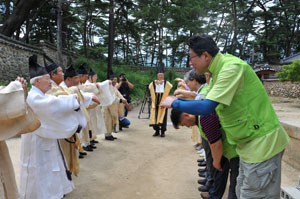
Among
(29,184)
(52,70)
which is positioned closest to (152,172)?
(29,184)

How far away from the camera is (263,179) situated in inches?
64.9

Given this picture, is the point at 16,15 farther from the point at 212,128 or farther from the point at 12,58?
the point at 212,128

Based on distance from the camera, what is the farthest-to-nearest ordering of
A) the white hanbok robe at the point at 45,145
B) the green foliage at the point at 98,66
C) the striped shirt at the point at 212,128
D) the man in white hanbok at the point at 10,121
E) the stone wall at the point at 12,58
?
the green foliage at the point at 98,66
the stone wall at the point at 12,58
the white hanbok robe at the point at 45,145
the striped shirt at the point at 212,128
the man in white hanbok at the point at 10,121

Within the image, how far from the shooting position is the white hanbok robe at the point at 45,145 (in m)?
2.73

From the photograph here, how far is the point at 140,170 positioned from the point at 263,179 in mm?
2803

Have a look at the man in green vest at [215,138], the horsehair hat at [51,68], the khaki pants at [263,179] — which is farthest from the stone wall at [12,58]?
the khaki pants at [263,179]

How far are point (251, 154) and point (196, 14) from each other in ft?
82.7

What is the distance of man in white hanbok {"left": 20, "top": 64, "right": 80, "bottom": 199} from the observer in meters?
2.73

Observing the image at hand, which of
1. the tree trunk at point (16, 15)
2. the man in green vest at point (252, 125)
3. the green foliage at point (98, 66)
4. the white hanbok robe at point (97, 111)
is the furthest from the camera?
the green foliage at point (98, 66)

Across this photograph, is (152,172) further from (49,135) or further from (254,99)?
(254,99)

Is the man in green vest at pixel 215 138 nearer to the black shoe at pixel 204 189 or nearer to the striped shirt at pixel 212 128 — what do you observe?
the striped shirt at pixel 212 128

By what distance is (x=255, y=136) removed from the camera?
1.68 metres

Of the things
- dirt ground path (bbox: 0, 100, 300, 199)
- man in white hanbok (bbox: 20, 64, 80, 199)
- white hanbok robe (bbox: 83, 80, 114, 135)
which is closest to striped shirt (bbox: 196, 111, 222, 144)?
dirt ground path (bbox: 0, 100, 300, 199)

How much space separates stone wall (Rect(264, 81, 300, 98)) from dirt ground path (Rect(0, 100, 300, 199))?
17.0 metres
